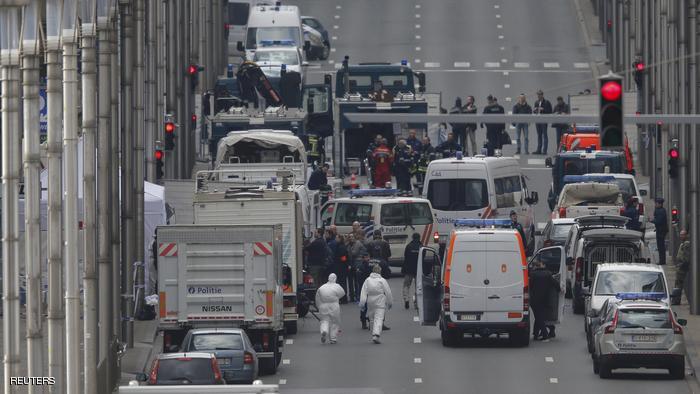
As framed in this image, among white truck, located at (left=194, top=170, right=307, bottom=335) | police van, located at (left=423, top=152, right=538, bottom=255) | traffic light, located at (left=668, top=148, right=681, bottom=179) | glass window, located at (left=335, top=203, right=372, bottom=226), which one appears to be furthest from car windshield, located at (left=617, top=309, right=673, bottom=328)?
traffic light, located at (left=668, top=148, right=681, bottom=179)

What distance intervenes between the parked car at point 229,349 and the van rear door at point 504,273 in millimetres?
6935

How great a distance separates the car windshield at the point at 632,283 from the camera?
47.0 meters

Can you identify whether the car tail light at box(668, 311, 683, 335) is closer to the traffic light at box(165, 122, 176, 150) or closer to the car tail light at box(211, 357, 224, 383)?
the car tail light at box(211, 357, 224, 383)

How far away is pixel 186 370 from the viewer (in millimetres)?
37500

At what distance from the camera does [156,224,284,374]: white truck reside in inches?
1736

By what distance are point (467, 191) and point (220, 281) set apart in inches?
652

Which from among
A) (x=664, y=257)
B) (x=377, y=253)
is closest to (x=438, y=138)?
(x=664, y=257)

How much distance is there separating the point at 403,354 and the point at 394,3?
70458 mm

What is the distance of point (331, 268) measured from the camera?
52688mm

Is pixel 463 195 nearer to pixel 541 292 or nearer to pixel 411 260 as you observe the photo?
pixel 411 260

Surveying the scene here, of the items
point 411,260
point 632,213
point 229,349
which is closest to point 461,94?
point 632,213

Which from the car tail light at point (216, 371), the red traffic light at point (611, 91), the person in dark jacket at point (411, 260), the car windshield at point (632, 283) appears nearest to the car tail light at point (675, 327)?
the car windshield at point (632, 283)

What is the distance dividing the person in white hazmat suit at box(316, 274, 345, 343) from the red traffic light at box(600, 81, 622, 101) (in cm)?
1837

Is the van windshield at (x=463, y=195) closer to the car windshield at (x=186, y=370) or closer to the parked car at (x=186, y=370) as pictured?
the parked car at (x=186, y=370)
